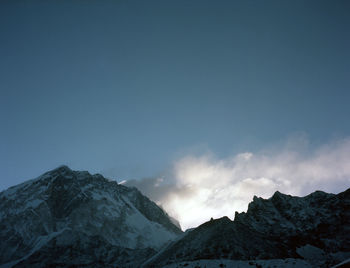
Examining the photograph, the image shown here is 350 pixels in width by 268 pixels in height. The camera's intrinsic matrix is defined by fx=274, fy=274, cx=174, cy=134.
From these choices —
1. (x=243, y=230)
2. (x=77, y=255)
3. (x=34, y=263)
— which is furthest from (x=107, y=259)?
(x=243, y=230)

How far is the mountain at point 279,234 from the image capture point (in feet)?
256

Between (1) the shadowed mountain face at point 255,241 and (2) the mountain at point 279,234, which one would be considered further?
(1) the shadowed mountain face at point 255,241

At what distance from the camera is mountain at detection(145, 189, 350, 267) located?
256 ft

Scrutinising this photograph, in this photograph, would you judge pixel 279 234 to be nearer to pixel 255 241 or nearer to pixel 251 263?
pixel 255 241

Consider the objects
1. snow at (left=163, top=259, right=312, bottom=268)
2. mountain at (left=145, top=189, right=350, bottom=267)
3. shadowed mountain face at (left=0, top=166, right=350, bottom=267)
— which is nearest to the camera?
snow at (left=163, top=259, right=312, bottom=268)

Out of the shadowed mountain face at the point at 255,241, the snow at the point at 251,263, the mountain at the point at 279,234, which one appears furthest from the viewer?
the shadowed mountain face at the point at 255,241

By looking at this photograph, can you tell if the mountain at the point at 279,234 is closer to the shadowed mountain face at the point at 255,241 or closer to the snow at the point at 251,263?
the shadowed mountain face at the point at 255,241

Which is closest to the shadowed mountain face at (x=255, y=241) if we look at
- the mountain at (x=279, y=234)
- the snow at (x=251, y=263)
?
the mountain at (x=279, y=234)

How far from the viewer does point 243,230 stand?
91.9 metres

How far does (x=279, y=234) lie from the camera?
333ft

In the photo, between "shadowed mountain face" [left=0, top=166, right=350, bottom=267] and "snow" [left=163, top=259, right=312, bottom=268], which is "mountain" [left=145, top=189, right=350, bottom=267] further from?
"snow" [left=163, top=259, right=312, bottom=268]

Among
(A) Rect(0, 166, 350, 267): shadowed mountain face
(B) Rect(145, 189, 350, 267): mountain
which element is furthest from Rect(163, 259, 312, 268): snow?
(B) Rect(145, 189, 350, 267): mountain

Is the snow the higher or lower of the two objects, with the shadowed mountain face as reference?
lower

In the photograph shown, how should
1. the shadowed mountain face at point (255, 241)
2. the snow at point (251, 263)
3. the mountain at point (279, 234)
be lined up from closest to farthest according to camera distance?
the snow at point (251, 263) < the mountain at point (279, 234) < the shadowed mountain face at point (255, 241)
